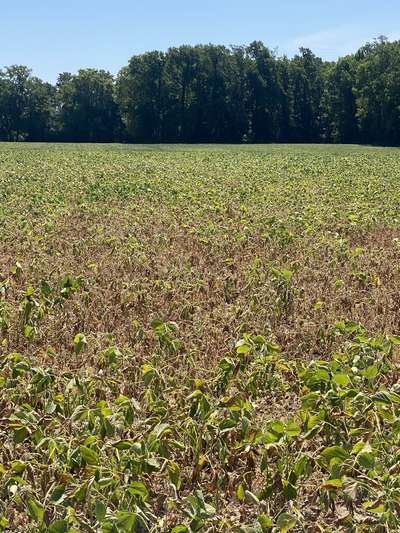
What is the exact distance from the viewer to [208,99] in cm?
7994

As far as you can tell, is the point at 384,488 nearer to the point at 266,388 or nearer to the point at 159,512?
the point at 159,512

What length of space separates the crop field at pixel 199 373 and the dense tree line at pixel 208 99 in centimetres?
6525

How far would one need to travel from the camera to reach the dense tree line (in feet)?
251

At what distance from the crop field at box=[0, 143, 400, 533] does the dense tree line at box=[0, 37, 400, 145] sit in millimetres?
65249

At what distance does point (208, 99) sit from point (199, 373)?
258ft

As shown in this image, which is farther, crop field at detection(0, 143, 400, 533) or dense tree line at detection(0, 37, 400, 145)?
dense tree line at detection(0, 37, 400, 145)

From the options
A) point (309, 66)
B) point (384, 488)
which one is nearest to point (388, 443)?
point (384, 488)

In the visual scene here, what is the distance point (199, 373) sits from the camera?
441 cm

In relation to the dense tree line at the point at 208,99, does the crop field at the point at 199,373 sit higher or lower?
lower

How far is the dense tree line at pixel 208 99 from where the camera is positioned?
7662 cm

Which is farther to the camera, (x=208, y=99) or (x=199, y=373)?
(x=208, y=99)

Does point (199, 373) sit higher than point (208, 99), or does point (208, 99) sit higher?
point (208, 99)

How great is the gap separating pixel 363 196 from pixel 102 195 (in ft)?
18.5

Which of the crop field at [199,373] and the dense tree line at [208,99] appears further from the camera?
the dense tree line at [208,99]
